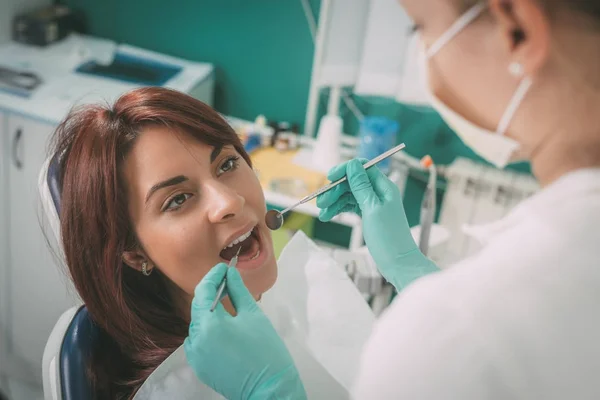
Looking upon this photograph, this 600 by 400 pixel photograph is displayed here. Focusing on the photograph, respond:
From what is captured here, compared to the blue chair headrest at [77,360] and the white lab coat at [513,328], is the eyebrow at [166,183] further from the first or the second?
the white lab coat at [513,328]

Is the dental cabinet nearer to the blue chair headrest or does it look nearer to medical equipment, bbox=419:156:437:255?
the blue chair headrest

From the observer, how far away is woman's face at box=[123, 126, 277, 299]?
1.25m

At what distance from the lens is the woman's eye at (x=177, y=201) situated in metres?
1.27

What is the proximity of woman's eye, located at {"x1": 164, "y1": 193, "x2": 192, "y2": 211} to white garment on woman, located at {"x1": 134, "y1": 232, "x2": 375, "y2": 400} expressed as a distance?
397 mm

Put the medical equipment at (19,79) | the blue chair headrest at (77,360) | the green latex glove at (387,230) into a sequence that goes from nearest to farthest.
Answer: the blue chair headrest at (77,360)
the green latex glove at (387,230)
the medical equipment at (19,79)

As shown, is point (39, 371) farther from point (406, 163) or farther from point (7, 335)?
point (406, 163)

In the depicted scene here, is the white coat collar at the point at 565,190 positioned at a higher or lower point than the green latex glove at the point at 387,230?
higher

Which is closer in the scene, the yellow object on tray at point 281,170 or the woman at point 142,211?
the woman at point 142,211

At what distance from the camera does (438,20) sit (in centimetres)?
72

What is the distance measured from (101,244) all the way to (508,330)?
36.7 inches

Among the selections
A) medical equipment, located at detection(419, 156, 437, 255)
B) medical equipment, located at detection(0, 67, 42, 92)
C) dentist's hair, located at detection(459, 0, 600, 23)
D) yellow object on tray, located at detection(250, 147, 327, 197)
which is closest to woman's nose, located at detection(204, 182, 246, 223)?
medical equipment, located at detection(419, 156, 437, 255)

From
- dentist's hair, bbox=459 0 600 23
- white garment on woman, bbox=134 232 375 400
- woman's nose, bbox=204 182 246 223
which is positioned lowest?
white garment on woman, bbox=134 232 375 400

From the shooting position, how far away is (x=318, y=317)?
5.05ft

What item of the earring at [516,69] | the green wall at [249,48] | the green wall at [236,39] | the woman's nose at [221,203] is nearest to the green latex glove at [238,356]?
the woman's nose at [221,203]
